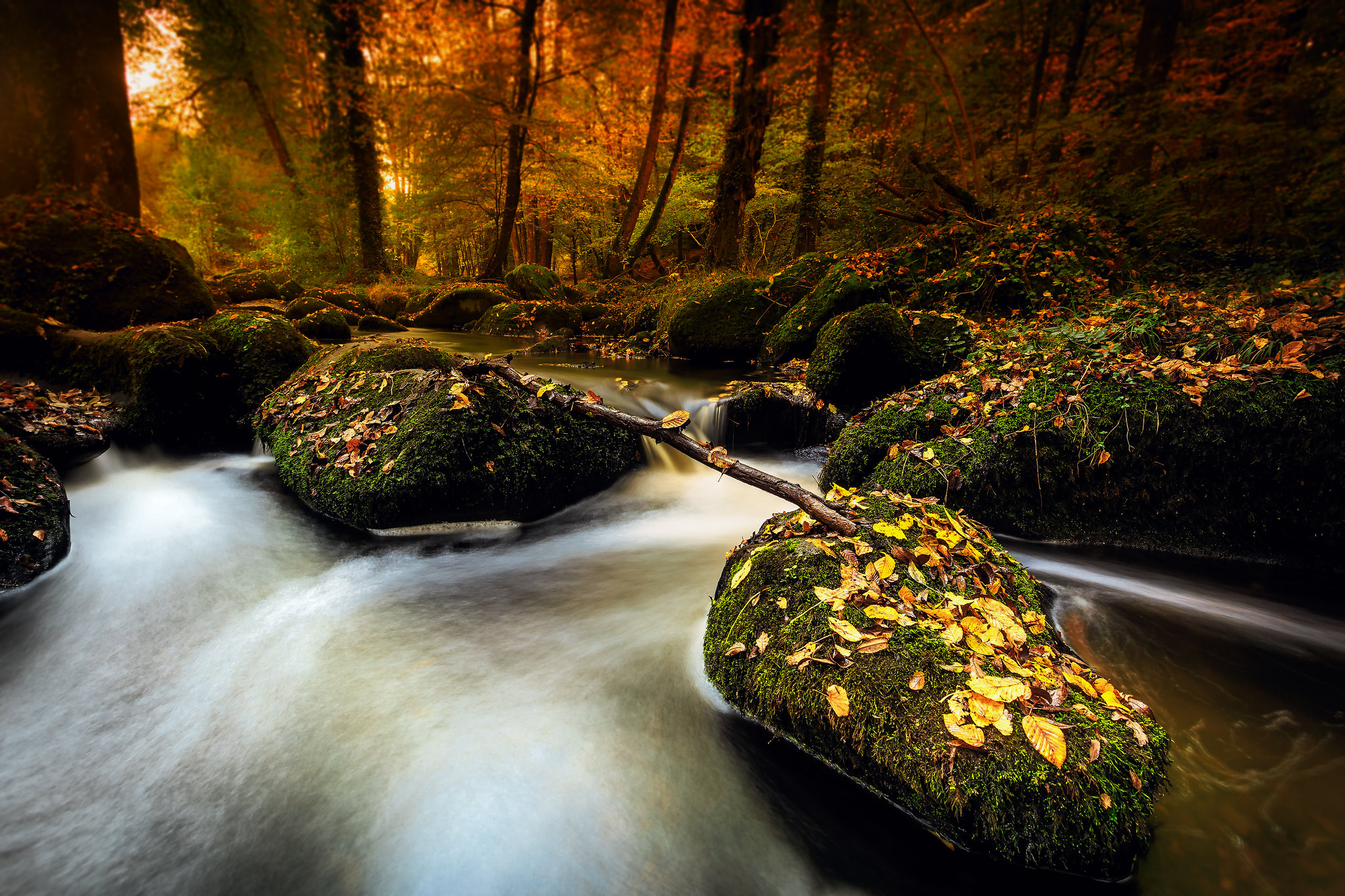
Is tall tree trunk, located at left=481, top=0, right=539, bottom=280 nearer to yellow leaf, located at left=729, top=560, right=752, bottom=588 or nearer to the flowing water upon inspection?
the flowing water

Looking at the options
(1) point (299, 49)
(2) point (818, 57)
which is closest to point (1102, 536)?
(2) point (818, 57)

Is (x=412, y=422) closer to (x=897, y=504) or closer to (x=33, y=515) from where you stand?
(x=33, y=515)

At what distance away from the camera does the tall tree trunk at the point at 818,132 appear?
11227 mm

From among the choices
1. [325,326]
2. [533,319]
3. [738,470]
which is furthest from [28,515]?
[533,319]

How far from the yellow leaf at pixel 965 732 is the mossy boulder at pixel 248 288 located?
18172mm

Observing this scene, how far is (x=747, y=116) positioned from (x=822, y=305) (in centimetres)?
701

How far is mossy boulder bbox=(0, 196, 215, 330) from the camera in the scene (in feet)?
23.4

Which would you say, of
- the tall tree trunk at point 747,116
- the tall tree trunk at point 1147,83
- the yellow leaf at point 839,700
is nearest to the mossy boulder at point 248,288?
the tall tree trunk at point 747,116

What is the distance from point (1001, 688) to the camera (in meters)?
1.72

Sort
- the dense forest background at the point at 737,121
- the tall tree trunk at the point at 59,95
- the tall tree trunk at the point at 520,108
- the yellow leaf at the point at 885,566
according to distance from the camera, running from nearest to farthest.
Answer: the yellow leaf at the point at 885,566 < the dense forest background at the point at 737,121 < the tall tree trunk at the point at 59,95 < the tall tree trunk at the point at 520,108

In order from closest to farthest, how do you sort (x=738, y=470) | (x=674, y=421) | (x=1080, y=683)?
(x=1080, y=683) → (x=738, y=470) → (x=674, y=421)

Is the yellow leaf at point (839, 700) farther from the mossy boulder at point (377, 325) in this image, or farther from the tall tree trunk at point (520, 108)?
the tall tree trunk at point (520, 108)

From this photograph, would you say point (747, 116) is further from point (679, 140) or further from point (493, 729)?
point (493, 729)

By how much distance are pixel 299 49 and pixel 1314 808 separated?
23225mm
